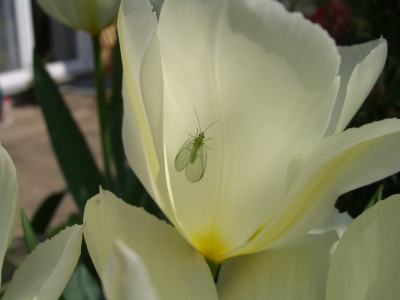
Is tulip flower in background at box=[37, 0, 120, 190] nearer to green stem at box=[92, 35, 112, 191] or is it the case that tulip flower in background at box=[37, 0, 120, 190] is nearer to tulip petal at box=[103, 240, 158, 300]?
green stem at box=[92, 35, 112, 191]

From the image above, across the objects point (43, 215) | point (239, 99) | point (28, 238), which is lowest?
point (43, 215)

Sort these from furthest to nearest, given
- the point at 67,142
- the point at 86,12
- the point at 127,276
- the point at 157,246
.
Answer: the point at 67,142, the point at 86,12, the point at 157,246, the point at 127,276

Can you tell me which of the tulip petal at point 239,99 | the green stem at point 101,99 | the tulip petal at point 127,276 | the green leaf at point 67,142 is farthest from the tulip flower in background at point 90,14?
the tulip petal at point 127,276

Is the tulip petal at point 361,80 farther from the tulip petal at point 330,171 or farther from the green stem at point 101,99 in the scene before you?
the green stem at point 101,99

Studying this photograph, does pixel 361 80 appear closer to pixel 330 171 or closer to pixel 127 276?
Answer: pixel 330 171

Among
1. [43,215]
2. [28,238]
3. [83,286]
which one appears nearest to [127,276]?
[28,238]

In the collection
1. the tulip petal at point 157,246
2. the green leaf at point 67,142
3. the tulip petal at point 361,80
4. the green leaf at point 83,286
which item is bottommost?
the green leaf at point 83,286
